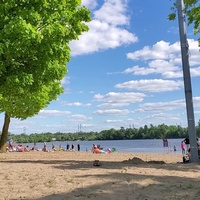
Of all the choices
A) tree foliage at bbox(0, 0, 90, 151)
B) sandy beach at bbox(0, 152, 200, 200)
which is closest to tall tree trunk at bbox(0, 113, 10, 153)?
tree foliage at bbox(0, 0, 90, 151)

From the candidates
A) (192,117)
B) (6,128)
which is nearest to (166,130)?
(6,128)

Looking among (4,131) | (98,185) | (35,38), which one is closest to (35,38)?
(35,38)

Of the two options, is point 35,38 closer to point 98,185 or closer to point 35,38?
point 35,38

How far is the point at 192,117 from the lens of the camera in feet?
48.9

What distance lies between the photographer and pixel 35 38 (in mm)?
12172

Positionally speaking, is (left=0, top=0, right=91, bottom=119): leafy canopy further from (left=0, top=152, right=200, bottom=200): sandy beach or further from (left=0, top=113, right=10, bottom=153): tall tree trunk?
(left=0, top=113, right=10, bottom=153): tall tree trunk

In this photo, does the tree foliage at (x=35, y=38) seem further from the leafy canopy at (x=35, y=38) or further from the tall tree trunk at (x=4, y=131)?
the tall tree trunk at (x=4, y=131)

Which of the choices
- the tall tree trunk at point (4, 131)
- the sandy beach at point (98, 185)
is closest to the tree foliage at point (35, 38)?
the sandy beach at point (98, 185)

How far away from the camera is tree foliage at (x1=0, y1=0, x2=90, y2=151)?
12.0 meters

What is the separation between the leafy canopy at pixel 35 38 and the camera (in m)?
12.0

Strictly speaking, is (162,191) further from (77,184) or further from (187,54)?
(187,54)

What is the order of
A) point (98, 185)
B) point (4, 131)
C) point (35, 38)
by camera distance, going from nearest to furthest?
1. point (98, 185)
2. point (35, 38)
3. point (4, 131)

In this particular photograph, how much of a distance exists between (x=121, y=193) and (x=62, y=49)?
7407 mm

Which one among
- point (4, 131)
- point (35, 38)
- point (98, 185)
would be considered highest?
point (35, 38)
